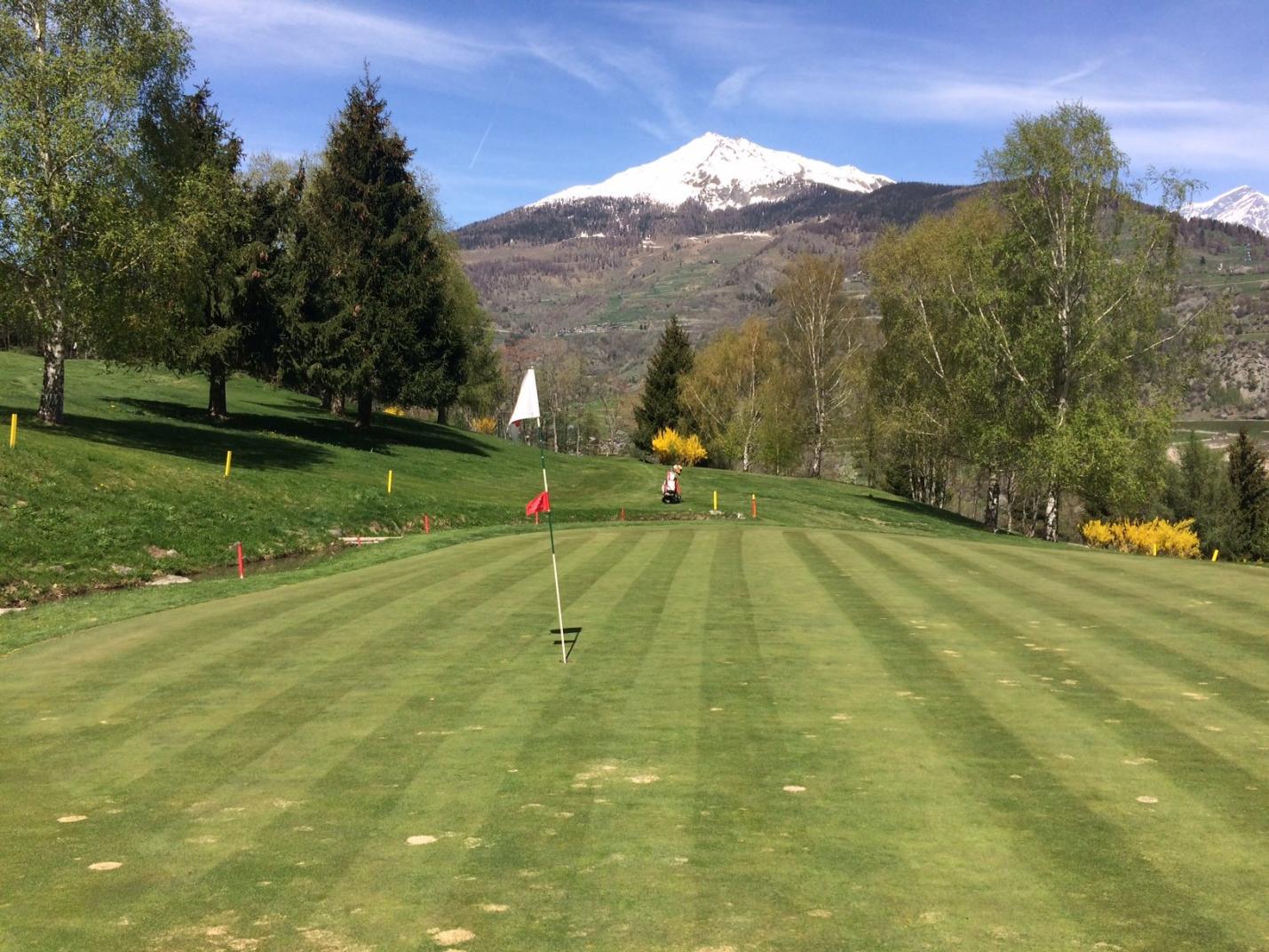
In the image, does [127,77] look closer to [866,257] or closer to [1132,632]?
[1132,632]

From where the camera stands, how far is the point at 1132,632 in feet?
45.0

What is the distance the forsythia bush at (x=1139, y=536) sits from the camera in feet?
266

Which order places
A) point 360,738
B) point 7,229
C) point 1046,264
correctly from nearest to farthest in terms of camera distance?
point 360,738 < point 7,229 < point 1046,264

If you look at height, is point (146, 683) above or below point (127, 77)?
below

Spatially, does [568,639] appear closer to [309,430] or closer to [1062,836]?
[1062,836]

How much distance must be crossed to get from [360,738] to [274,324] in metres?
46.3

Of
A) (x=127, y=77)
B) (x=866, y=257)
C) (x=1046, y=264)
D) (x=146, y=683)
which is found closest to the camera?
(x=146, y=683)

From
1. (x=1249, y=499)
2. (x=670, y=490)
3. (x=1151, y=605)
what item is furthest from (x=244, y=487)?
(x=1249, y=499)

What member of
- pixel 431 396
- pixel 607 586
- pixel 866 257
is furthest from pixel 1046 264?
pixel 607 586

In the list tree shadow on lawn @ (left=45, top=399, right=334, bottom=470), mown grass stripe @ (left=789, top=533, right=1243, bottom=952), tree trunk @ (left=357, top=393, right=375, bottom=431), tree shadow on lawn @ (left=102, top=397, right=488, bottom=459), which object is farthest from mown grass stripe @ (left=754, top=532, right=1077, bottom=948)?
tree trunk @ (left=357, top=393, right=375, bottom=431)

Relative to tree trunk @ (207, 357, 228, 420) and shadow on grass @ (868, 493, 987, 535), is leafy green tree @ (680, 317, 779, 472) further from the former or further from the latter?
tree trunk @ (207, 357, 228, 420)

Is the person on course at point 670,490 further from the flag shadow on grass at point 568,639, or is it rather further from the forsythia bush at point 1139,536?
the forsythia bush at point 1139,536

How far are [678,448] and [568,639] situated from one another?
260 ft

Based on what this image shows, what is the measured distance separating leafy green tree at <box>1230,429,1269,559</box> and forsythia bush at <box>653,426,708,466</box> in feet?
162
